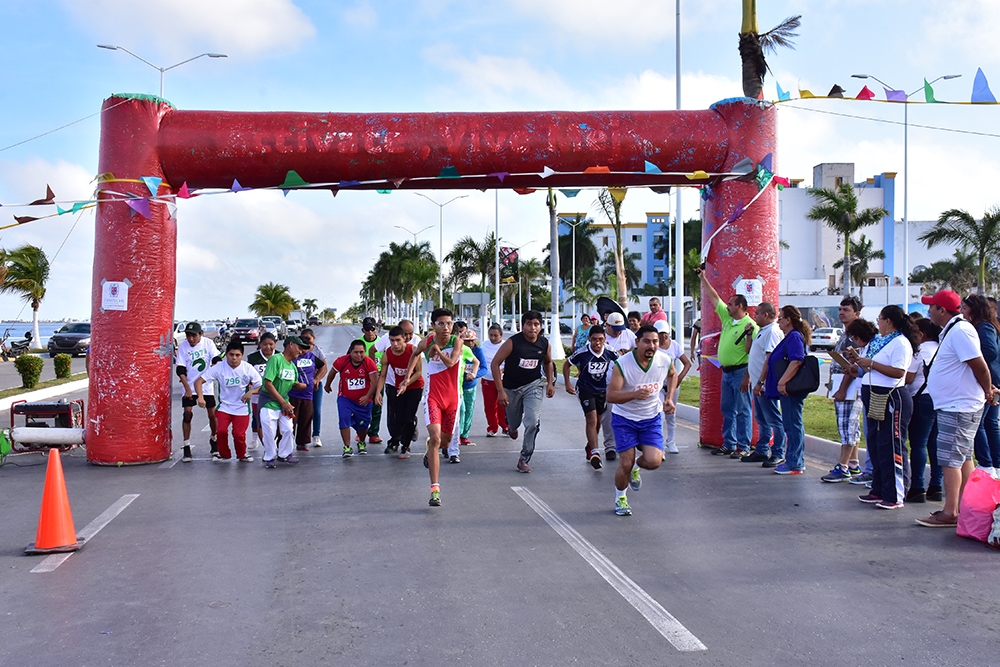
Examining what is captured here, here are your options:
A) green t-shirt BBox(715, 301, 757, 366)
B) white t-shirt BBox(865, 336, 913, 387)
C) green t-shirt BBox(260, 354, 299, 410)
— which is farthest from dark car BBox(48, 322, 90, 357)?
white t-shirt BBox(865, 336, 913, 387)

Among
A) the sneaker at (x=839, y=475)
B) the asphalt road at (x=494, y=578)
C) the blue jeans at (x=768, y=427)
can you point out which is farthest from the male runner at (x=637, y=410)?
the blue jeans at (x=768, y=427)

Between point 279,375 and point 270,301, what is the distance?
110 meters

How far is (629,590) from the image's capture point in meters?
5.44

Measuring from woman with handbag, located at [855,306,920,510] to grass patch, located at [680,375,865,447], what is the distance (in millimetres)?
2641

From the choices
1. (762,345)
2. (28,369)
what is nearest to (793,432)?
(762,345)

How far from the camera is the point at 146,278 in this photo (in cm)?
1068

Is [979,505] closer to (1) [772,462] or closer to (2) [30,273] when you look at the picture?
(1) [772,462]

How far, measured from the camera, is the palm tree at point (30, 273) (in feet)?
145

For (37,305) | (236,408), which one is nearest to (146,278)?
(236,408)

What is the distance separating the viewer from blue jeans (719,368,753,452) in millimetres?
10922

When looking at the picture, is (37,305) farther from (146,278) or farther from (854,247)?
(854,247)

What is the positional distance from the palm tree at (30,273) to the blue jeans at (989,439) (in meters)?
45.1

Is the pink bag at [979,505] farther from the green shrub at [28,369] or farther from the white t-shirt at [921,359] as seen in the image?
the green shrub at [28,369]

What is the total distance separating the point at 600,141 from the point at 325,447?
5.52 metres
